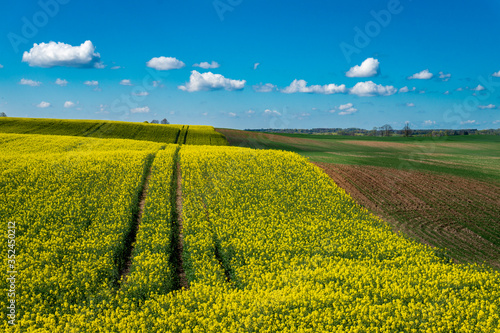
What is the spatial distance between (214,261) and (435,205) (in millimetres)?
18272

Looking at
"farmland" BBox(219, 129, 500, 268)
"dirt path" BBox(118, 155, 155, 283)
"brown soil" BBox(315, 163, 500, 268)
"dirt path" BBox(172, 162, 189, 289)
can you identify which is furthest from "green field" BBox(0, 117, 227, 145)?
"dirt path" BBox(172, 162, 189, 289)

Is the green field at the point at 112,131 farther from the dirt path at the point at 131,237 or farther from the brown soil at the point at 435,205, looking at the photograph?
the dirt path at the point at 131,237

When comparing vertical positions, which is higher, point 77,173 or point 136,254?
point 77,173

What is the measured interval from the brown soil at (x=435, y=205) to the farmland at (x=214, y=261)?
7.79 ft

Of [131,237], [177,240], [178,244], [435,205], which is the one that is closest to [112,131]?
[131,237]

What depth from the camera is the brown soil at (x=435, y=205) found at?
1772cm

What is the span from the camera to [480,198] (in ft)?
80.2

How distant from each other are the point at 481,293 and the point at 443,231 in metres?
9.38

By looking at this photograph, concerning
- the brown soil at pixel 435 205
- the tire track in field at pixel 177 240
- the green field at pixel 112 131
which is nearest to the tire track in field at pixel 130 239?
the tire track in field at pixel 177 240

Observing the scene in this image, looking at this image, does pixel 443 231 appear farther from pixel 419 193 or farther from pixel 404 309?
pixel 404 309

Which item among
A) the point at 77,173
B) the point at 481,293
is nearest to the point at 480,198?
the point at 481,293

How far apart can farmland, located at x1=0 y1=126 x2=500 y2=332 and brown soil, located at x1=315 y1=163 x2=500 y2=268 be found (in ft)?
7.79

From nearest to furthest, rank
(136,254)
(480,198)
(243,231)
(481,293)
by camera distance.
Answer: (481,293) → (136,254) → (243,231) → (480,198)

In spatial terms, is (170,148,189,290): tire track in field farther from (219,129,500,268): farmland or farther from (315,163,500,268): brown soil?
(315,163,500,268): brown soil
